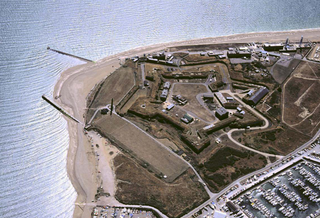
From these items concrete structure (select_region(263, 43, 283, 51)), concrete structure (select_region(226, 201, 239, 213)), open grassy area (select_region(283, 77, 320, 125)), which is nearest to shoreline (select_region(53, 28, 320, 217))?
concrete structure (select_region(263, 43, 283, 51))

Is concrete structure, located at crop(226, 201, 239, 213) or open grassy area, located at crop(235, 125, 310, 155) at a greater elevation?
Result: open grassy area, located at crop(235, 125, 310, 155)

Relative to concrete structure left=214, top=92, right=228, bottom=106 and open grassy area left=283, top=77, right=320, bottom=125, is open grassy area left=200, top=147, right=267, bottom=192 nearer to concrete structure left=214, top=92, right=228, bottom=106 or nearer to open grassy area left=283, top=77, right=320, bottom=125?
concrete structure left=214, top=92, right=228, bottom=106

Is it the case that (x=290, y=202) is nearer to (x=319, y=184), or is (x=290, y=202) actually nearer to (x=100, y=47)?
(x=319, y=184)

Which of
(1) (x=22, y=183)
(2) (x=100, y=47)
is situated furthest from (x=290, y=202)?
(2) (x=100, y=47)

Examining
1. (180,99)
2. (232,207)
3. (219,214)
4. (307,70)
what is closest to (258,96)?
(180,99)

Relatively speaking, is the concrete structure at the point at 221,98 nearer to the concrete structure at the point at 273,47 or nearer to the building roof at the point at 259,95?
the building roof at the point at 259,95

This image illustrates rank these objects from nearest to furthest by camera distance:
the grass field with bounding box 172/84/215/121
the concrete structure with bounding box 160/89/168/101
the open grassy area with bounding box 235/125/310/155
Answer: the open grassy area with bounding box 235/125/310/155 < the grass field with bounding box 172/84/215/121 < the concrete structure with bounding box 160/89/168/101

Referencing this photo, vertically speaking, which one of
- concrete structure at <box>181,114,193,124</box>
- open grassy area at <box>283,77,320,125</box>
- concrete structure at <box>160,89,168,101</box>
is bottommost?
open grassy area at <box>283,77,320,125</box>
